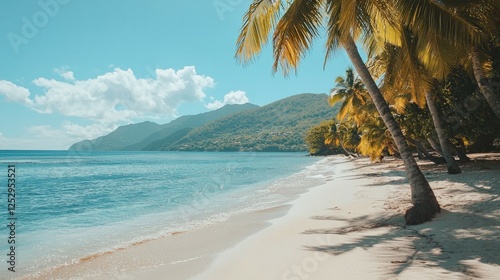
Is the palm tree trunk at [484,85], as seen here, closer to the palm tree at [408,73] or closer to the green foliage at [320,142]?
the palm tree at [408,73]

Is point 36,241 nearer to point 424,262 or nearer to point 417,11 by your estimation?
point 424,262

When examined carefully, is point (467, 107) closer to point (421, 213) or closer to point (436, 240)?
point (421, 213)

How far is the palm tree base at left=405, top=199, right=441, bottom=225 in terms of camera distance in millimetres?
7336

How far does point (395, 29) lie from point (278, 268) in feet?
25.0

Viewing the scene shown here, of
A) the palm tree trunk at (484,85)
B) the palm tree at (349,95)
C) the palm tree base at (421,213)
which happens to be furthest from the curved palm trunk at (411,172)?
the palm tree at (349,95)

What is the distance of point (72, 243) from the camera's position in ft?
31.4

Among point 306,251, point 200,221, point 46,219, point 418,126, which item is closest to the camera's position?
point 306,251

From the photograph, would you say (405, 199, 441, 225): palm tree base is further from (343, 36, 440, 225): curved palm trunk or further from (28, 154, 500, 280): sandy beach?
(28, 154, 500, 280): sandy beach

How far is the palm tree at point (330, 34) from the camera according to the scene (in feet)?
24.5

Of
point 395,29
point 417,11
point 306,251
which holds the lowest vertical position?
point 306,251

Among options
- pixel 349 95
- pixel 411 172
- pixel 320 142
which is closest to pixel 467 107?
pixel 411 172

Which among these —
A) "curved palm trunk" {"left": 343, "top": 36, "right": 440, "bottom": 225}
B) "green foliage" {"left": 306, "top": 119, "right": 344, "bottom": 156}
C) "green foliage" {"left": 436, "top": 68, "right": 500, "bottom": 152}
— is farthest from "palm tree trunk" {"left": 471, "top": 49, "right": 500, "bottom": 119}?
"green foliage" {"left": 306, "top": 119, "right": 344, "bottom": 156}

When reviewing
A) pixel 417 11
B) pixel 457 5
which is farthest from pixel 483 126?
pixel 417 11

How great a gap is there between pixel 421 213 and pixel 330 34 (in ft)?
16.5
